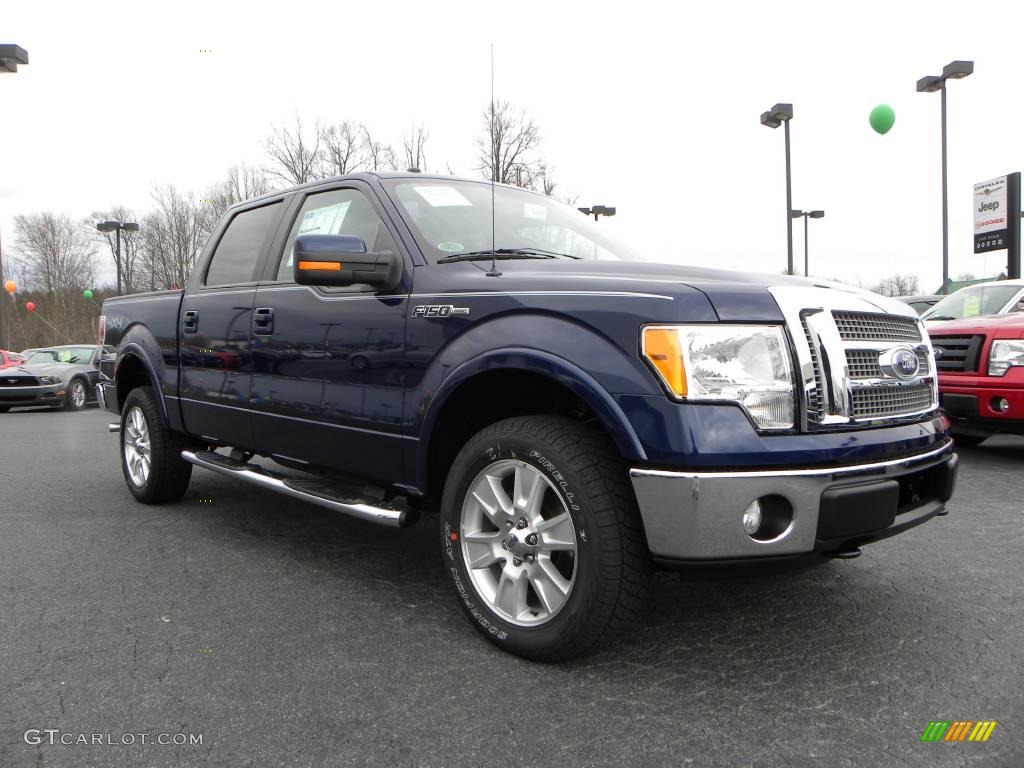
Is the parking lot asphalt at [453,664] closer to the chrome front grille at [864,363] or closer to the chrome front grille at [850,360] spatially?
the chrome front grille at [850,360]

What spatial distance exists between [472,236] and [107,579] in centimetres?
226

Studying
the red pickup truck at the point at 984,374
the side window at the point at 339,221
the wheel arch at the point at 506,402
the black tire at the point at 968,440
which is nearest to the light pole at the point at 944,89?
the black tire at the point at 968,440

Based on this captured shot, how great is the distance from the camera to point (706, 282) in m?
2.64

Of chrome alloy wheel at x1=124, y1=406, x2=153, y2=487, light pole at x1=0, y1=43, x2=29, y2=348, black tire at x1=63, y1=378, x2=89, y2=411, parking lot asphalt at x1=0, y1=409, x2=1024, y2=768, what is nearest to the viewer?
parking lot asphalt at x1=0, y1=409, x2=1024, y2=768

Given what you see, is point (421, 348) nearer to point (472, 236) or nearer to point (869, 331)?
point (472, 236)

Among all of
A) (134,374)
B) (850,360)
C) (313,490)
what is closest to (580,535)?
(850,360)

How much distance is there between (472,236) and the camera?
353 cm

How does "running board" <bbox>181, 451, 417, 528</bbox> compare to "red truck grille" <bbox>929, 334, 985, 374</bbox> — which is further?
"red truck grille" <bbox>929, 334, 985, 374</bbox>

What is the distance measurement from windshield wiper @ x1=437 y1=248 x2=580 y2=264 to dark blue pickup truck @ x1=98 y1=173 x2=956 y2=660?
0.01 m

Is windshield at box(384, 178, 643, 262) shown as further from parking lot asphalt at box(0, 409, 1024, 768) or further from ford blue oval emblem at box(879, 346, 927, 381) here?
parking lot asphalt at box(0, 409, 1024, 768)

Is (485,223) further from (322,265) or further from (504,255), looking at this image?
(322,265)

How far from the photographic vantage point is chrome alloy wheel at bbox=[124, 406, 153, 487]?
206 inches

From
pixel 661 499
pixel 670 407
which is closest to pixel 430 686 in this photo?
pixel 661 499
